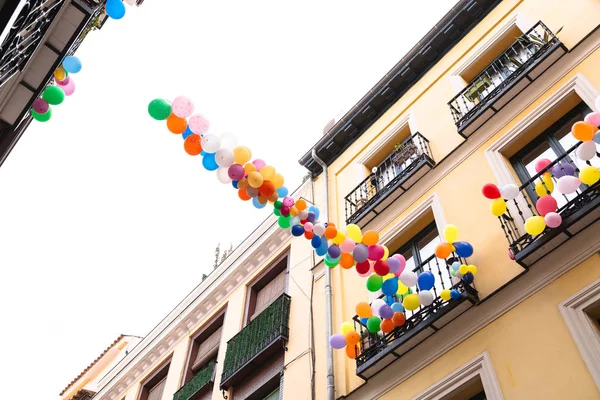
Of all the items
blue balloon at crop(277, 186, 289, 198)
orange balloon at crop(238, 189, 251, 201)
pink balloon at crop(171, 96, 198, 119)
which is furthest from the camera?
blue balloon at crop(277, 186, 289, 198)

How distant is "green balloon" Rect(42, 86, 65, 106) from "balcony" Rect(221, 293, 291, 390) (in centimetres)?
628

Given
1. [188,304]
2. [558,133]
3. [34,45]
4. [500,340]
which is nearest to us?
[34,45]

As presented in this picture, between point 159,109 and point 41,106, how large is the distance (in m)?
1.46

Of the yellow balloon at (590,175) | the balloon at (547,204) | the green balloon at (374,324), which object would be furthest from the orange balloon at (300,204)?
the yellow balloon at (590,175)

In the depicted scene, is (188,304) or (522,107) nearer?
(522,107)

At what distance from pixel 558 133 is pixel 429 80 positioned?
158 inches

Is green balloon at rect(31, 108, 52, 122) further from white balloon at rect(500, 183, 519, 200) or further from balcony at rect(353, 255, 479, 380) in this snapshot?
white balloon at rect(500, 183, 519, 200)

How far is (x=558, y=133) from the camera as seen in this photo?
28.2 feet

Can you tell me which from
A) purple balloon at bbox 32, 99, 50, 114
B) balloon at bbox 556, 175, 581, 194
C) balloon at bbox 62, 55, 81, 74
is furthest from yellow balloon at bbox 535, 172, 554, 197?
purple balloon at bbox 32, 99, 50, 114

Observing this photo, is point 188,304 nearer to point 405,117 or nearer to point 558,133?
point 405,117

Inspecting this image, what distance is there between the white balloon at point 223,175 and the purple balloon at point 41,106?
239 cm

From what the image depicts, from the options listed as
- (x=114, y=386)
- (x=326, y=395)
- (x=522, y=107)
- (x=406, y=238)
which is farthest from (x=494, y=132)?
(x=114, y=386)

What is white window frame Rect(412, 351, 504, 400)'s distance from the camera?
21.3 feet

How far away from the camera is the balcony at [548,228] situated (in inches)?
260
